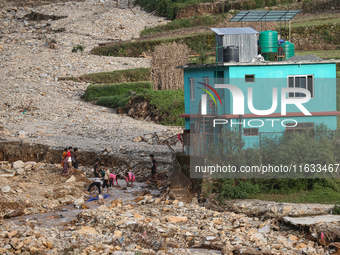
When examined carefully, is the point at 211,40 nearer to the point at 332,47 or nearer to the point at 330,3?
the point at 332,47

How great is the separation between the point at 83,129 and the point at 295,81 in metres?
15.3

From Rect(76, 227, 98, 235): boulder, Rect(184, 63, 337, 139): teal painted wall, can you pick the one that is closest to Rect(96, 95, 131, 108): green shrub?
Rect(184, 63, 337, 139): teal painted wall

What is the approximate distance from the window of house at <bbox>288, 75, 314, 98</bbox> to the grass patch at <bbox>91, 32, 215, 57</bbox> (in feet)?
98.4

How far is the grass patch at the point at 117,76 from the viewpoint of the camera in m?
40.2

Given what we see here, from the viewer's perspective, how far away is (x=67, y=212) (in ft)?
53.8

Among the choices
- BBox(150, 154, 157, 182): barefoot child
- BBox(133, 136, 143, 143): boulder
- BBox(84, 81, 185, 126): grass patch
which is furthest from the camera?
BBox(84, 81, 185, 126): grass patch

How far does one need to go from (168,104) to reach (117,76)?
11.7 m

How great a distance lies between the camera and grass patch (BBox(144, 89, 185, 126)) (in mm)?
29547

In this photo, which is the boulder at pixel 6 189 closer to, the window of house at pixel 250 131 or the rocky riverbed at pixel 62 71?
the rocky riverbed at pixel 62 71

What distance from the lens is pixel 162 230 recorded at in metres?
13.1

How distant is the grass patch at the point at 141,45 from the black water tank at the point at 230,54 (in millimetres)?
29120

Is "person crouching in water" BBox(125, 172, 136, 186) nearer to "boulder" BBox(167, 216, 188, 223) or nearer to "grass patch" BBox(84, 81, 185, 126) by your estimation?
"boulder" BBox(167, 216, 188, 223)

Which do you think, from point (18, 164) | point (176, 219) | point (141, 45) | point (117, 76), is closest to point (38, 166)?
point (18, 164)

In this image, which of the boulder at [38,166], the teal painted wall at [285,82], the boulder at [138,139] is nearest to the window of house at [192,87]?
the teal painted wall at [285,82]
